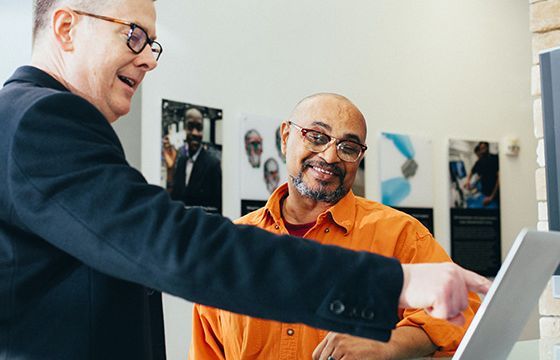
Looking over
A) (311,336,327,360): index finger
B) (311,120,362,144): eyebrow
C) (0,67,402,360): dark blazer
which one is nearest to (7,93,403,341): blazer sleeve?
(0,67,402,360): dark blazer

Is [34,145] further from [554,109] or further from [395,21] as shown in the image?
[395,21]

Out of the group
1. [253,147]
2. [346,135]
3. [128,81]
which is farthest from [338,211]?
[253,147]

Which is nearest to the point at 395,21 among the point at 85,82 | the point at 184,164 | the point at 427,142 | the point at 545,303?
the point at 427,142

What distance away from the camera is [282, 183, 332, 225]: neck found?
288cm

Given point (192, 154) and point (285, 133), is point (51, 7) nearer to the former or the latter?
point (285, 133)

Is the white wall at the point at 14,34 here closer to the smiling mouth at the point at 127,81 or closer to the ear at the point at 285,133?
the ear at the point at 285,133

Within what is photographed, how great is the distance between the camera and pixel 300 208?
9.54 ft

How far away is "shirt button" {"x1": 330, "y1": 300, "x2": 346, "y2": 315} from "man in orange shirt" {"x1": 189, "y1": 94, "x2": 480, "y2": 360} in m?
1.21

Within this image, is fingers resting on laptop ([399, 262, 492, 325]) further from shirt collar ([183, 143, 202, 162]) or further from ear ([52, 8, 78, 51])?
shirt collar ([183, 143, 202, 162])

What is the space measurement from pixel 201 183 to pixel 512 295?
3.68 m

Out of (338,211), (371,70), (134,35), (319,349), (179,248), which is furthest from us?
(371,70)

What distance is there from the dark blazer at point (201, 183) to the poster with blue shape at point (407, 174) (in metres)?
1.58

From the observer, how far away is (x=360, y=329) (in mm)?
1177

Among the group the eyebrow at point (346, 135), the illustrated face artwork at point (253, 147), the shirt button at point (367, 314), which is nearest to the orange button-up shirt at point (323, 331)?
the eyebrow at point (346, 135)
